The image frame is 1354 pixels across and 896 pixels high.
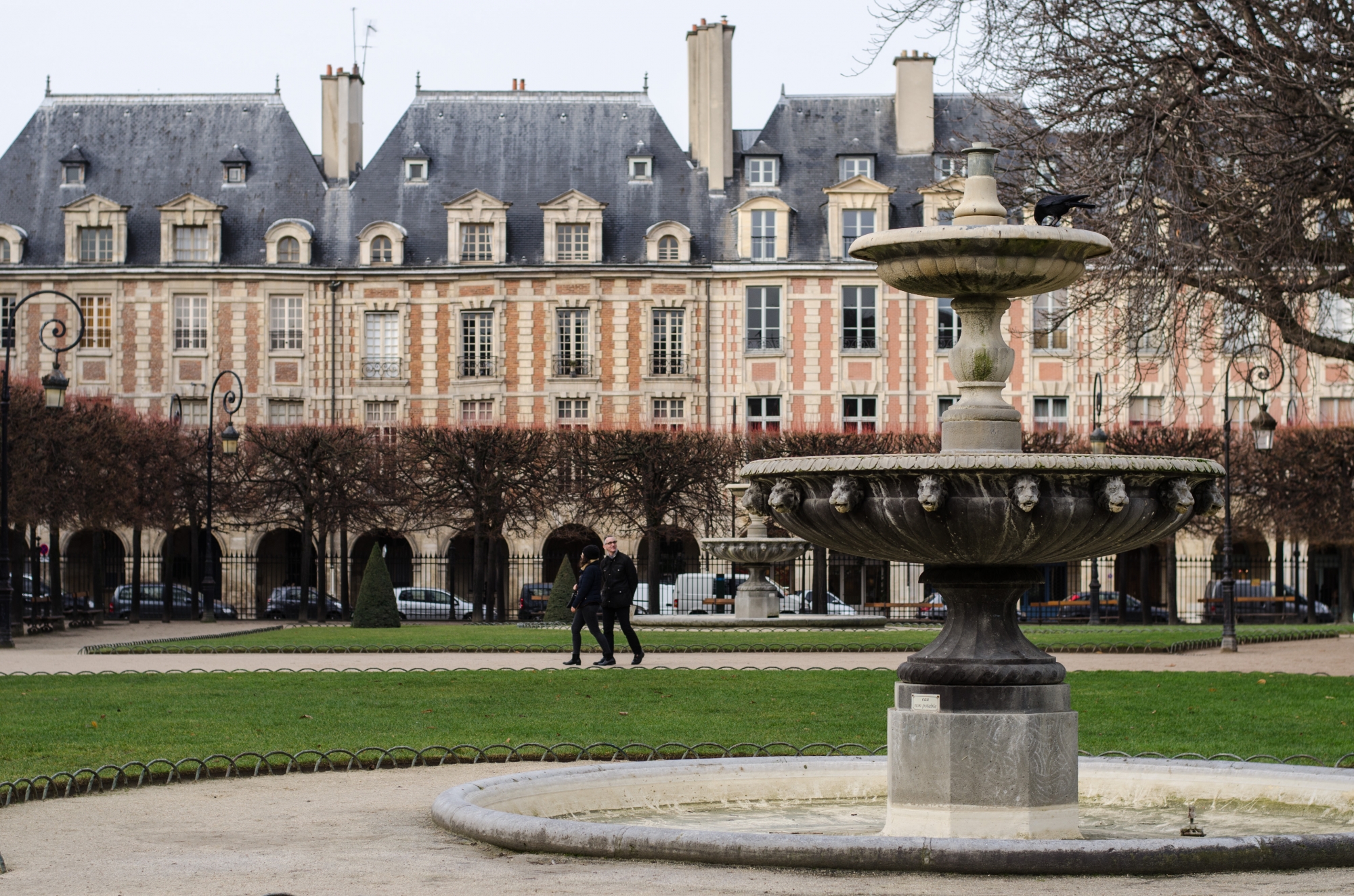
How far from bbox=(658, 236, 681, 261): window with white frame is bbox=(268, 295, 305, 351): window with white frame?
30.3 ft

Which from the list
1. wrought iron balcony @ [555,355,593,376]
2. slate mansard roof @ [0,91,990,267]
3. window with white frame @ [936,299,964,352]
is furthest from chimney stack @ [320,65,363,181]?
window with white frame @ [936,299,964,352]

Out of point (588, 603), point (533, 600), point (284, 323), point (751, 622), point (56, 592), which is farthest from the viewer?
point (284, 323)

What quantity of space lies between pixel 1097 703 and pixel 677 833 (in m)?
8.12

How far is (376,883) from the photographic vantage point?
6344 mm

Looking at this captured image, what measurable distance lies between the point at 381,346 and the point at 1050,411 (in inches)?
663

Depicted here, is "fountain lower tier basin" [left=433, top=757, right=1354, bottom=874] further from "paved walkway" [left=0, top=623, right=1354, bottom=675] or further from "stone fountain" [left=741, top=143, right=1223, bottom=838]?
"paved walkway" [left=0, top=623, right=1354, bottom=675]

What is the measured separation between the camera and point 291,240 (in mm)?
47438

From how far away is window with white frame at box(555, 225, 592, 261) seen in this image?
46.8 m

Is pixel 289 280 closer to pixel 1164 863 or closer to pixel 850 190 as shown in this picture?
pixel 850 190

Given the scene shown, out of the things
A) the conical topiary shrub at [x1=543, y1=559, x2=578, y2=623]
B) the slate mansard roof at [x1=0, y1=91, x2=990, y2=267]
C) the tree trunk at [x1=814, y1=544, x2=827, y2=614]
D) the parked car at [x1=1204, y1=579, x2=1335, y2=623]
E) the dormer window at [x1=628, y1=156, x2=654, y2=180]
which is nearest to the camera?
the conical topiary shrub at [x1=543, y1=559, x2=578, y2=623]

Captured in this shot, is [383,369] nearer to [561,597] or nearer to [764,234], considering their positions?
[764,234]

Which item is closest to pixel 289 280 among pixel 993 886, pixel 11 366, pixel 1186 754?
pixel 11 366

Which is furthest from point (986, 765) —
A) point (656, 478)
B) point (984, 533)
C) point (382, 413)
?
point (382, 413)

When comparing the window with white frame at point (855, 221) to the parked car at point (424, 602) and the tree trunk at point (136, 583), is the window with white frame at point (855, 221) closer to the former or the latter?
the parked car at point (424, 602)
